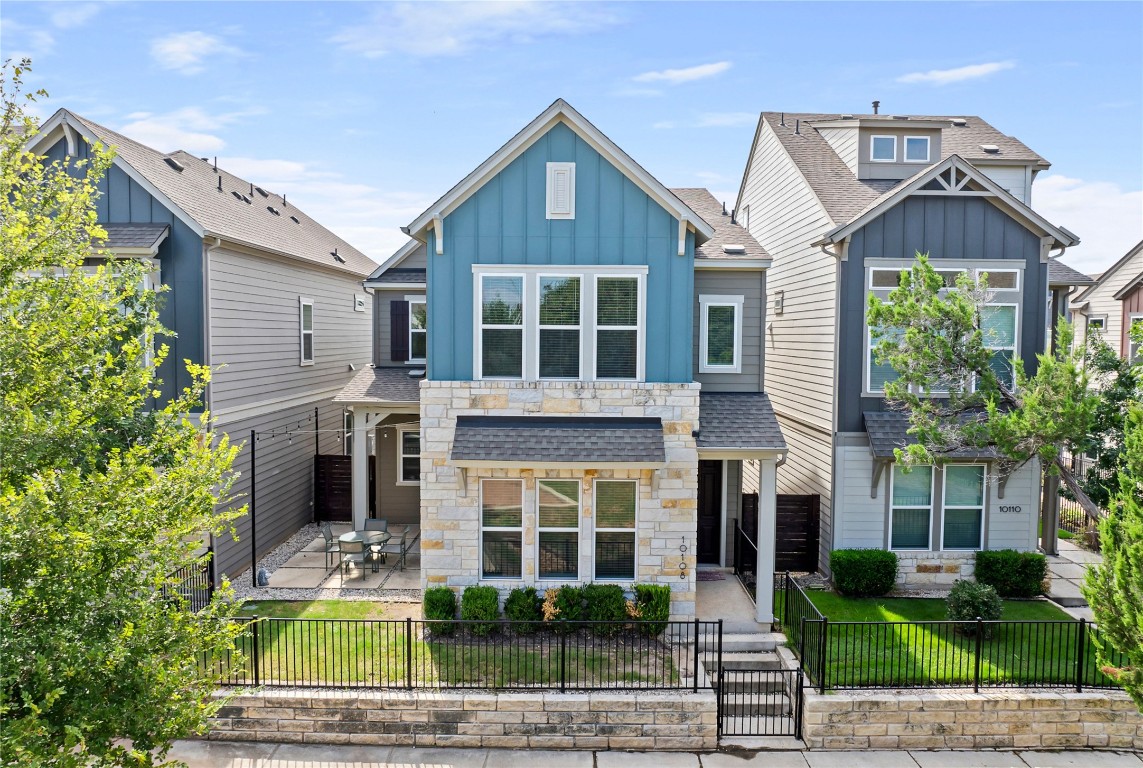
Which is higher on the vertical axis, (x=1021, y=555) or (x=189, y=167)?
(x=189, y=167)

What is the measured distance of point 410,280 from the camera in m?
16.9

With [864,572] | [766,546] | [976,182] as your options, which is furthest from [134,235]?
[976,182]

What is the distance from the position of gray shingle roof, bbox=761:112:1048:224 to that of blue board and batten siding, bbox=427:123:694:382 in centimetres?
454

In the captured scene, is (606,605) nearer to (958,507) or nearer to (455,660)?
(455,660)

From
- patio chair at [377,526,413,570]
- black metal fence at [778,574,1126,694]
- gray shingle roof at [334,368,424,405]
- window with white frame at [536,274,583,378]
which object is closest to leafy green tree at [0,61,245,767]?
window with white frame at [536,274,583,378]

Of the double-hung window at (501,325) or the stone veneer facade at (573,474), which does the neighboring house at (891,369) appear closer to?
the stone veneer facade at (573,474)

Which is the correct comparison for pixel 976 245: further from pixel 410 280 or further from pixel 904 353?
pixel 410 280

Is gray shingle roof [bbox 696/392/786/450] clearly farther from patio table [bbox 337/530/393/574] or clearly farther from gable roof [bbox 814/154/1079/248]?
patio table [bbox 337/530/393/574]

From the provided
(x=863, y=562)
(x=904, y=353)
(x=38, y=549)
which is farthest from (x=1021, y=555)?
(x=38, y=549)

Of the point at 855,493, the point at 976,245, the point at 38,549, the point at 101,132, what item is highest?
the point at 101,132

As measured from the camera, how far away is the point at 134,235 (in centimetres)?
1293

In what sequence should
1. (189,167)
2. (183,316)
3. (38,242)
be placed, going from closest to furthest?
(38,242) → (183,316) → (189,167)

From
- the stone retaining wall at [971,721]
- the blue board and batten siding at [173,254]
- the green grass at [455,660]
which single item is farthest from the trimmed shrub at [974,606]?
the blue board and batten siding at [173,254]

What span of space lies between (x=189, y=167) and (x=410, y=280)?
18.5 feet
